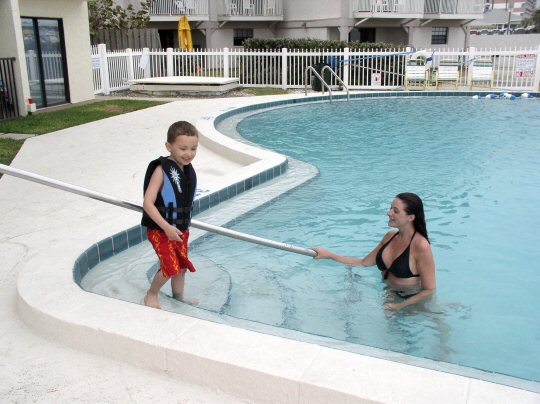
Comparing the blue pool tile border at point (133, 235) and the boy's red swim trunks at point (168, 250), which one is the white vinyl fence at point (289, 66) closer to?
the blue pool tile border at point (133, 235)

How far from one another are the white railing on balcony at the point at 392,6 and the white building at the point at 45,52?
16099 millimetres

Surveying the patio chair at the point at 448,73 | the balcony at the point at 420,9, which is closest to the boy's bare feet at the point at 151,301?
the patio chair at the point at 448,73

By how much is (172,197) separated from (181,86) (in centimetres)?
1473

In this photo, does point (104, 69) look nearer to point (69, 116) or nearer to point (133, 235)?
point (69, 116)

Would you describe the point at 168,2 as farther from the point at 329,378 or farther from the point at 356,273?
the point at 329,378

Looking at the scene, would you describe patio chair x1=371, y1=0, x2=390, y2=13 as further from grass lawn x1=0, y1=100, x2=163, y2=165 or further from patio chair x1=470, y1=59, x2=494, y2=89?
grass lawn x1=0, y1=100, x2=163, y2=165

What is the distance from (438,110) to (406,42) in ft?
55.3

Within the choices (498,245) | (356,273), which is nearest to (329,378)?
(356,273)

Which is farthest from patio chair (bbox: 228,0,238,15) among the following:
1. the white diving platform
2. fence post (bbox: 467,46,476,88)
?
fence post (bbox: 467,46,476,88)

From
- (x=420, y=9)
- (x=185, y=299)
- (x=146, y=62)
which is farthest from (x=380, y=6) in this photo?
(x=185, y=299)

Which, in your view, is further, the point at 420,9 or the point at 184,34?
the point at 420,9

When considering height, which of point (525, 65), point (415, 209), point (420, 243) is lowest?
point (420, 243)

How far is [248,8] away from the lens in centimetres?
2980

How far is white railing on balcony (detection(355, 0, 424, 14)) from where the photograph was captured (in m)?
27.2
